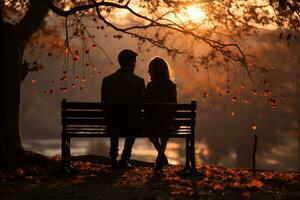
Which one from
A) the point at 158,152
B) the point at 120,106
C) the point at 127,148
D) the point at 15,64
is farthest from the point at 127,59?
the point at 15,64

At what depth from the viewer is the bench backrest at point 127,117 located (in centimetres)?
991

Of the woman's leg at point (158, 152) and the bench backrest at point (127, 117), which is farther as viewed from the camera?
the woman's leg at point (158, 152)

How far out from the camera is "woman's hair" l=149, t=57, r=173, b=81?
1065 cm

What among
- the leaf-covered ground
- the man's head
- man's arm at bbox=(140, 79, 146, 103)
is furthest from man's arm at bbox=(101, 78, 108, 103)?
the leaf-covered ground

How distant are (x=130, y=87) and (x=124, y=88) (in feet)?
0.35

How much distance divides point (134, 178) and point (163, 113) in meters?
1.26

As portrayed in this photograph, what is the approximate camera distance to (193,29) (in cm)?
1305

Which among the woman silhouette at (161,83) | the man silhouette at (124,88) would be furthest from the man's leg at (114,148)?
the woman silhouette at (161,83)

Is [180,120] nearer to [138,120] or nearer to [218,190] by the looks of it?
[138,120]

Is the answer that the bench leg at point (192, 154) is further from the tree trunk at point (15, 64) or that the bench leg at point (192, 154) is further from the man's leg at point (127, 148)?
the tree trunk at point (15, 64)

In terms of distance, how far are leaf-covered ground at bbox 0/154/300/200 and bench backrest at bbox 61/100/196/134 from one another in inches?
29.8

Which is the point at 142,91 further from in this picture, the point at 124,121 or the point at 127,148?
the point at 127,148

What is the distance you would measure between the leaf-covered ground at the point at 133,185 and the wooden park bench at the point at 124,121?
23.5 inches

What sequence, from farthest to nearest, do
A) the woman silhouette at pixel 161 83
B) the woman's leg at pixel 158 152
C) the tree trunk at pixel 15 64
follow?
the tree trunk at pixel 15 64
the woman's leg at pixel 158 152
the woman silhouette at pixel 161 83
